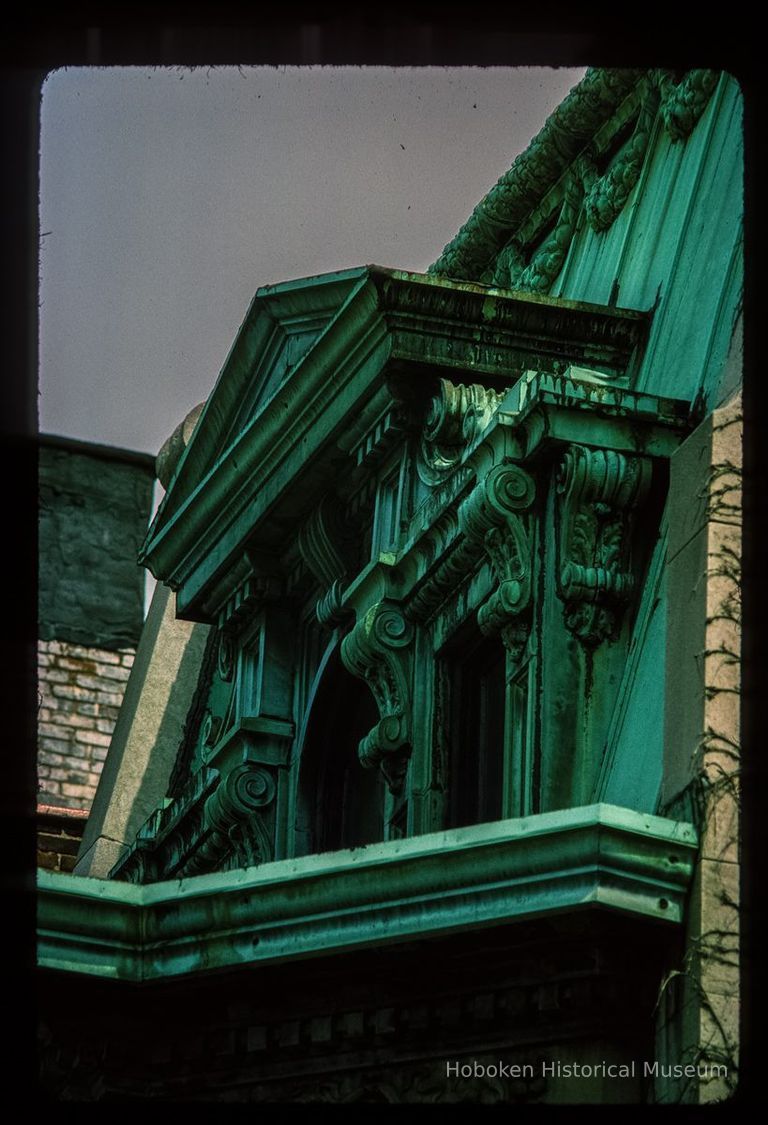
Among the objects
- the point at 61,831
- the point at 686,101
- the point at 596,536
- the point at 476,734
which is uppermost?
the point at 686,101

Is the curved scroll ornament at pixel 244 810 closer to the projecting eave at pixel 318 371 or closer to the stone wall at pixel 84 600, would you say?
the projecting eave at pixel 318 371

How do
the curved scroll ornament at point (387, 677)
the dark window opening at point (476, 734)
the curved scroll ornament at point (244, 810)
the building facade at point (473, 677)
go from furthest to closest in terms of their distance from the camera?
the curved scroll ornament at point (244, 810), the curved scroll ornament at point (387, 677), the dark window opening at point (476, 734), the building facade at point (473, 677)

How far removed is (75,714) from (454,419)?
66.2ft

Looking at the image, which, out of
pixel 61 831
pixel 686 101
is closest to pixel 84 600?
pixel 61 831

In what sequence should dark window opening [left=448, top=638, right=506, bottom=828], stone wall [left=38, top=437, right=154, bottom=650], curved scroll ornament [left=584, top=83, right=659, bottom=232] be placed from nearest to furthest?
dark window opening [left=448, top=638, right=506, bottom=828], curved scroll ornament [left=584, top=83, right=659, bottom=232], stone wall [left=38, top=437, right=154, bottom=650]

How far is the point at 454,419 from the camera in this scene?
16797 millimetres

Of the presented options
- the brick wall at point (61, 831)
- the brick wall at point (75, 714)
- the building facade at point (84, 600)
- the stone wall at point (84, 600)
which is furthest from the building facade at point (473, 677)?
the stone wall at point (84, 600)

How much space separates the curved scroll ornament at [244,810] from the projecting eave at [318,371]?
1445 millimetres

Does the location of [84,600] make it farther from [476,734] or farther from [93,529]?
[476,734]

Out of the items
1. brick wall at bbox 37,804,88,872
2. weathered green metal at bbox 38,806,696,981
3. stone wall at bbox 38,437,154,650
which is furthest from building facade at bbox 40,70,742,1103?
stone wall at bbox 38,437,154,650

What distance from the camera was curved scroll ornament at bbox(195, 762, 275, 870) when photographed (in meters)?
18.2

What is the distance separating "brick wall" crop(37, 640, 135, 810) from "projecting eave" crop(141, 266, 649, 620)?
14.2 meters

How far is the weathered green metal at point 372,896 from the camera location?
42.1 ft

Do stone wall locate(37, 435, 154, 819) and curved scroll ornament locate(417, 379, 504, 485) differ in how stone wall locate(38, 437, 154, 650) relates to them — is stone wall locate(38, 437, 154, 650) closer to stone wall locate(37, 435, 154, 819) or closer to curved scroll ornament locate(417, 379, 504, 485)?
stone wall locate(37, 435, 154, 819)
